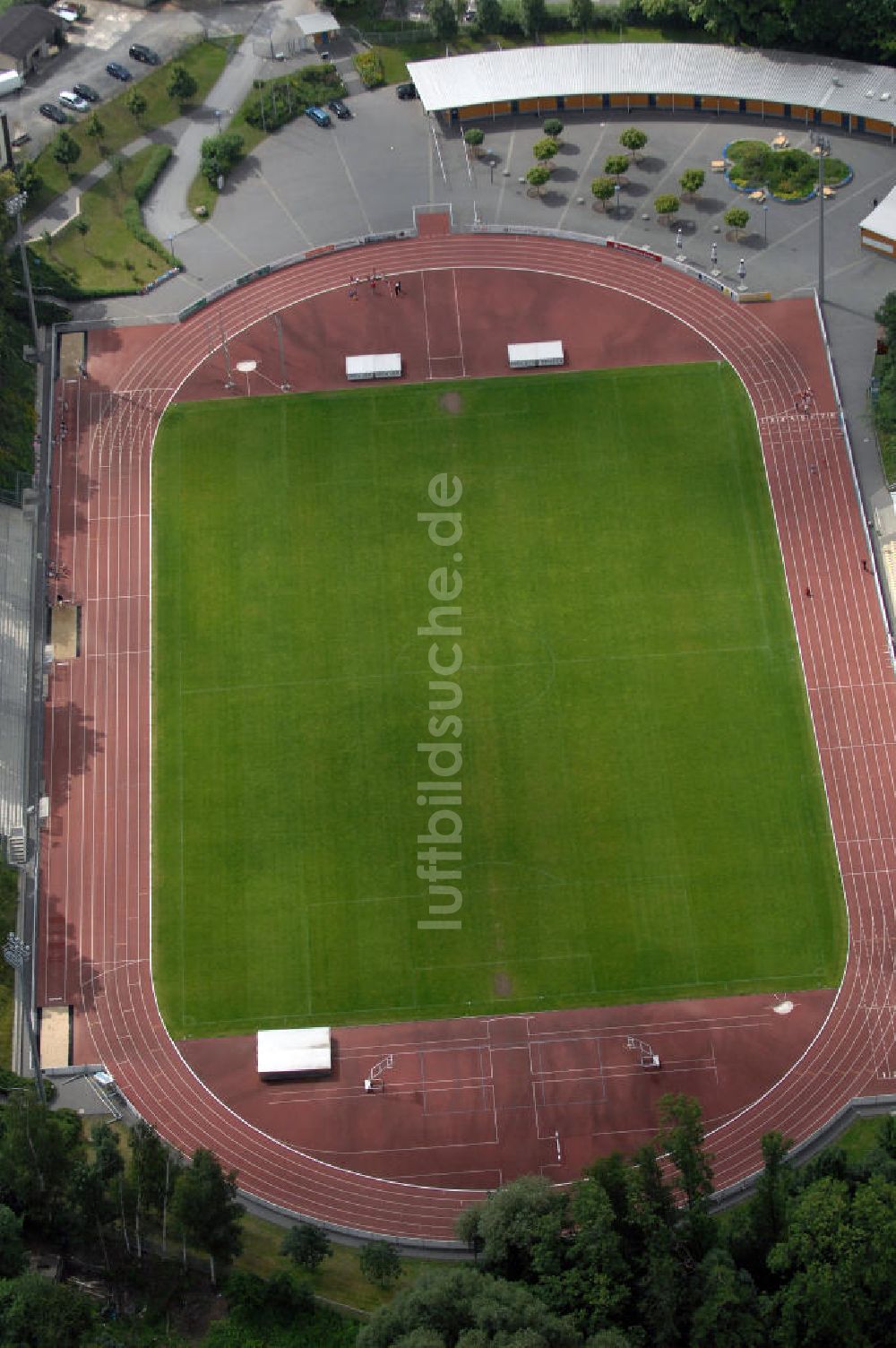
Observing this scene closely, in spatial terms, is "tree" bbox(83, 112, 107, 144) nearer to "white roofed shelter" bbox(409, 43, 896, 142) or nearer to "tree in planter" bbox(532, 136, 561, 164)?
"white roofed shelter" bbox(409, 43, 896, 142)

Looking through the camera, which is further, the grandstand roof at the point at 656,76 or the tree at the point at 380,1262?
the grandstand roof at the point at 656,76

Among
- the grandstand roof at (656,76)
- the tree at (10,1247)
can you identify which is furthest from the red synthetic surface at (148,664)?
the grandstand roof at (656,76)

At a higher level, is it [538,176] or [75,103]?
[75,103]

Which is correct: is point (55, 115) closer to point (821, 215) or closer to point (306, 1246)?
point (821, 215)

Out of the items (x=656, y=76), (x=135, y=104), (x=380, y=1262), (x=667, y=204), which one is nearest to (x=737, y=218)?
(x=667, y=204)

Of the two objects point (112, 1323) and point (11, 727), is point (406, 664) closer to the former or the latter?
point (11, 727)

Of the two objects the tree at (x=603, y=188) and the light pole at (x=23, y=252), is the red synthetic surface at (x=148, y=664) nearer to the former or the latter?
the light pole at (x=23, y=252)

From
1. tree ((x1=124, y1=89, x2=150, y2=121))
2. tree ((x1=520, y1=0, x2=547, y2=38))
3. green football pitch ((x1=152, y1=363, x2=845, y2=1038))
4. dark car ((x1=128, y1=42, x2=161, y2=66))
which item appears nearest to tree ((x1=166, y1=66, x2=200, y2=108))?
tree ((x1=124, y1=89, x2=150, y2=121))
